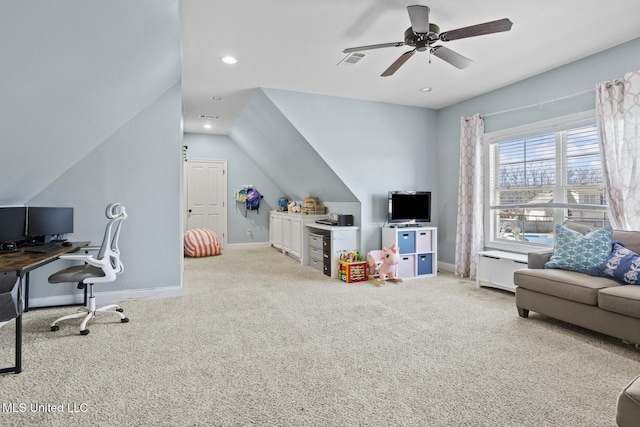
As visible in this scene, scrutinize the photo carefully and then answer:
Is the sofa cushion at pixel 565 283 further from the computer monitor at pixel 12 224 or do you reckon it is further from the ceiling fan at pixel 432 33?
the computer monitor at pixel 12 224

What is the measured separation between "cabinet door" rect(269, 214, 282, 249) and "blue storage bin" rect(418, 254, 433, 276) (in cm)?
316

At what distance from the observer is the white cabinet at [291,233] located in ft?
20.0

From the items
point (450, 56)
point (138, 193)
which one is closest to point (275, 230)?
point (138, 193)

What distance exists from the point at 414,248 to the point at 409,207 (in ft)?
2.06

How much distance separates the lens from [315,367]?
2.36 metres

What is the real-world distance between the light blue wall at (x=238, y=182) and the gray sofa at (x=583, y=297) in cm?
594

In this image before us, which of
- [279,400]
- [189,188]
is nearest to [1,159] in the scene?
[279,400]

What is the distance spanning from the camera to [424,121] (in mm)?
5793

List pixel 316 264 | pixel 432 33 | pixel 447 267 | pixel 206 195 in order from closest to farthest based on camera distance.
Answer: pixel 432 33, pixel 447 267, pixel 316 264, pixel 206 195

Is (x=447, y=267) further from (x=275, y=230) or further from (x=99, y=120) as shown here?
(x=99, y=120)

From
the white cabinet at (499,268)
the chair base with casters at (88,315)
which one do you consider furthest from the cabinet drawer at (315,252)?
the chair base with casters at (88,315)

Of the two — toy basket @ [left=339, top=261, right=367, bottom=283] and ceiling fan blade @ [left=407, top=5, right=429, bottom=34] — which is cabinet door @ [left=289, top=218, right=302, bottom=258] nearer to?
toy basket @ [left=339, top=261, right=367, bottom=283]

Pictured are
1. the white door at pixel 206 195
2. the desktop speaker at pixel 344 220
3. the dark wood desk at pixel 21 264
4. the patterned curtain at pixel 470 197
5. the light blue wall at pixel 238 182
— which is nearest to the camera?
the dark wood desk at pixel 21 264

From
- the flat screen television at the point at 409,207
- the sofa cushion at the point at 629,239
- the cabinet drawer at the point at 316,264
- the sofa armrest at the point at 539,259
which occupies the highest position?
the flat screen television at the point at 409,207
